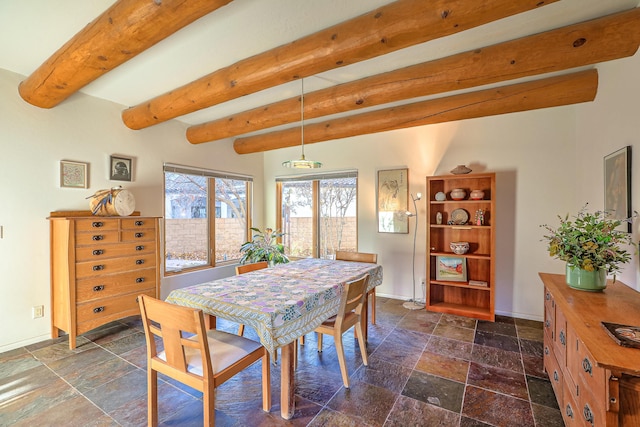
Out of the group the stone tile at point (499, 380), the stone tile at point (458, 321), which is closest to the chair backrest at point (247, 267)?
the stone tile at point (499, 380)

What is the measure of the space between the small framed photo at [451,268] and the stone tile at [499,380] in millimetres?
1341

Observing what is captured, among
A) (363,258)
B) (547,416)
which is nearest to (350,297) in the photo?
(363,258)

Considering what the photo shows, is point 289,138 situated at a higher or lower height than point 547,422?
higher

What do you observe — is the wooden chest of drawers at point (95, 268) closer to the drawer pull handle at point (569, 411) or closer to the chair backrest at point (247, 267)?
the chair backrest at point (247, 267)

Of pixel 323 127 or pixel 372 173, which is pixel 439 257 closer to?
pixel 372 173

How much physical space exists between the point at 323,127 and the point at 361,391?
10.2ft

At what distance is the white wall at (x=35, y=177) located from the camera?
264cm

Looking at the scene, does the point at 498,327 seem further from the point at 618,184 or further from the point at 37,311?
the point at 37,311

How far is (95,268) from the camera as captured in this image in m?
2.78

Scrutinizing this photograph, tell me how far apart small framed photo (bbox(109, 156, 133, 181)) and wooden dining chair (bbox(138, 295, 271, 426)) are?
2.38m

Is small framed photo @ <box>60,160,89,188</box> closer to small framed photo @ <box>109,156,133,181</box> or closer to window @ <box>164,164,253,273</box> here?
small framed photo @ <box>109,156,133,181</box>

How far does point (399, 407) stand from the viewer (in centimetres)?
189

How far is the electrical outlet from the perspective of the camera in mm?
2797

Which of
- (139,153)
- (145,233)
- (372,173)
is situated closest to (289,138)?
(372,173)
